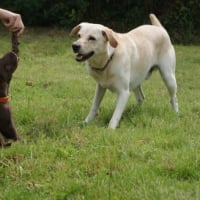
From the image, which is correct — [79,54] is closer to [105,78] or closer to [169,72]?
[105,78]

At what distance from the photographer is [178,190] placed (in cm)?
390

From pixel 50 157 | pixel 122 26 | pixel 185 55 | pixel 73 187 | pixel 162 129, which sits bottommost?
pixel 122 26

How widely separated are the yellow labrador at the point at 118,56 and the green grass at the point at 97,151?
367 mm

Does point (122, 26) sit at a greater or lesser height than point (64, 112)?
lesser

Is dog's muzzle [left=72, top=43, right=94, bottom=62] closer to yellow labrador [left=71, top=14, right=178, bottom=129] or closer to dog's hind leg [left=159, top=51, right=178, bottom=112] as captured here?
yellow labrador [left=71, top=14, right=178, bottom=129]

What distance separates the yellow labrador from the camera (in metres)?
6.08

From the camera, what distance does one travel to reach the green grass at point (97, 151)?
156 inches

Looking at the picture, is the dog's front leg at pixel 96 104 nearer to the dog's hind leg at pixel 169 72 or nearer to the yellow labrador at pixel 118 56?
the yellow labrador at pixel 118 56

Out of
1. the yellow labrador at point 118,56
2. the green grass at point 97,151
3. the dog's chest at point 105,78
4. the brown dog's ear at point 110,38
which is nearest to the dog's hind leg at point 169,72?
the yellow labrador at point 118,56

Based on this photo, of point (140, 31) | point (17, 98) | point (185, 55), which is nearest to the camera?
point (140, 31)

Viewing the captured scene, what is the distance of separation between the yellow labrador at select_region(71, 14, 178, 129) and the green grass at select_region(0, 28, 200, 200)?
1.20 feet

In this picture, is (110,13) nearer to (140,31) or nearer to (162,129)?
(140,31)

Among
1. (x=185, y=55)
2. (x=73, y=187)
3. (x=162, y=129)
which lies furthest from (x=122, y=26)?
(x=73, y=187)

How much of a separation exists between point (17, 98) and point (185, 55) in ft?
28.1
